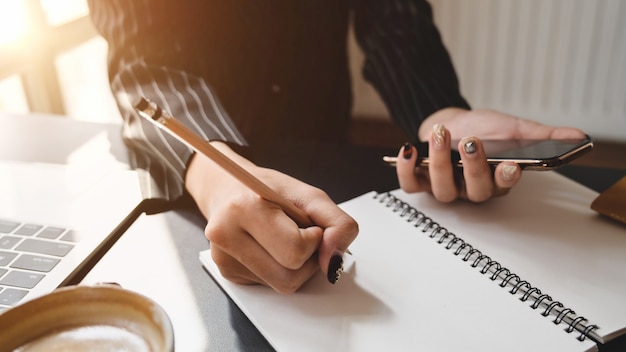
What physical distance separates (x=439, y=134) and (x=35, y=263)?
40cm

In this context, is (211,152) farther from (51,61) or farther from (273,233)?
(51,61)

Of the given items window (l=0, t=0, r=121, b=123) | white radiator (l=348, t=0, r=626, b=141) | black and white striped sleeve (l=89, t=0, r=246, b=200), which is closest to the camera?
black and white striped sleeve (l=89, t=0, r=246, b=200)

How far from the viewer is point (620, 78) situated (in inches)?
76.6

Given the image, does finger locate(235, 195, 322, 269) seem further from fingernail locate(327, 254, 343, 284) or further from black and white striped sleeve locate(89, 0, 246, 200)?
black and white striped sleeve locate(89, 0, 246, 200)

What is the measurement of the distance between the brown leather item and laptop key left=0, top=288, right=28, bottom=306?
0.53 metres

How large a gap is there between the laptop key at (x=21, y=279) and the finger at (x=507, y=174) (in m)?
0.43

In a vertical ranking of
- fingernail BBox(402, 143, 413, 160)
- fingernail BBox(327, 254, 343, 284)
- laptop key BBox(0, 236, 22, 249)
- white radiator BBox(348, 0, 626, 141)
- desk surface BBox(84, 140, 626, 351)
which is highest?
fingernail BBox(402, 143, 413, 160)

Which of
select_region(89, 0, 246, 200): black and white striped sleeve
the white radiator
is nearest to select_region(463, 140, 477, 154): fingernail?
select_region(89, 0, 246, 200): black and white striped sleeve

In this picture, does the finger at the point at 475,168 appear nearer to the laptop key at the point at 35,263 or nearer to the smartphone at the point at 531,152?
the smartphone at the point at 531,152

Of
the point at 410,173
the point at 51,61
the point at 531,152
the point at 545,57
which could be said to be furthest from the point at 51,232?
the point at 545,57

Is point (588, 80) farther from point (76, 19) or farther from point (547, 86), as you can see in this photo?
point (76, 19)

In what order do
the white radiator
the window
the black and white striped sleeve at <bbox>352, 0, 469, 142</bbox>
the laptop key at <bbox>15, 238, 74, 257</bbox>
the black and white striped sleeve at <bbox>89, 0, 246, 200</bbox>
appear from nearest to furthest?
the laptop key at <bbox>15, 238, 74, 257</bbox>, the black and white striped sleeve at <bbox>89, 0, 246, 200</bbox>, the black and white striped sleeve at <bbox>352, 0, 469, 142</bbox>, the window, the white radiator

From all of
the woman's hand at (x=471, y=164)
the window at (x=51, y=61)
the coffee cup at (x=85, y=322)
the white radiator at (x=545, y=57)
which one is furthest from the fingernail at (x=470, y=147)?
the white radiator at (x=545, y=57)

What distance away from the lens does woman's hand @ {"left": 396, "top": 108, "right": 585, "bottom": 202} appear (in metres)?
0.58
